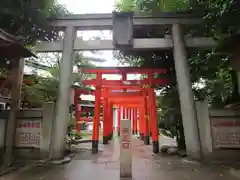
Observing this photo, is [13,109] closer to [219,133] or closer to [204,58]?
[219,133]

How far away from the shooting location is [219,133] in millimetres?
6453

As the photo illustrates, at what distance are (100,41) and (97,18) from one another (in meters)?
0.82

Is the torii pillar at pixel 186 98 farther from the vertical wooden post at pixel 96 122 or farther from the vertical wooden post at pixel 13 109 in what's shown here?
the vertical wooden post at pixel 13 109

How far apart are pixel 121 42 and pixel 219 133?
421 centimetres

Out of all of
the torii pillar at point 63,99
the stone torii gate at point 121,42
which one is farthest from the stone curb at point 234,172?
the torii pillar at point 63,99

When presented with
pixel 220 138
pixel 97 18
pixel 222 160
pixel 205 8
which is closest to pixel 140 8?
pixel 97 18

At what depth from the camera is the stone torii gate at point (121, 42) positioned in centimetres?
660

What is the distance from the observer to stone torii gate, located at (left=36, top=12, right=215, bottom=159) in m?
6.60

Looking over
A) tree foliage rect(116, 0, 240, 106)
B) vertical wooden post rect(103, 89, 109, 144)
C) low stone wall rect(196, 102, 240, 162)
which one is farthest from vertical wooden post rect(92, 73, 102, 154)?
low stone wall rect(196, 102, 240, 162)

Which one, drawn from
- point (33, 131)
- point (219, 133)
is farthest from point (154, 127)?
point (33, 131)

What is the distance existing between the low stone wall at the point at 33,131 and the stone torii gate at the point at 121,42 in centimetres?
44

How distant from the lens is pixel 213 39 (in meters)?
6.85

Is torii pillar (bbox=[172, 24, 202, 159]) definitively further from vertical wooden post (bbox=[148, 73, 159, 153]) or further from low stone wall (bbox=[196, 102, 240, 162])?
vertical wooden post (bbox=[148, 73, 159, 153])

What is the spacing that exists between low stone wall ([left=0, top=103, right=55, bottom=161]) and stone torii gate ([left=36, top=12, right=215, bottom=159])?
44 centimetres
